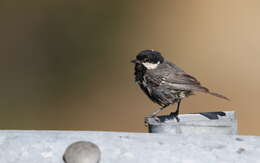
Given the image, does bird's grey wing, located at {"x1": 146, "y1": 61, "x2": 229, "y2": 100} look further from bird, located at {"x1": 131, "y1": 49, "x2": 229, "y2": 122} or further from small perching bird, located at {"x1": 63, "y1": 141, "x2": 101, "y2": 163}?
small perching bird, located at {"x1": 63, "y1": 141, "x2": 101, "y2": 163}

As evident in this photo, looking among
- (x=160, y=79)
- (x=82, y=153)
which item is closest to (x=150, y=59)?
(x=160, y=79)

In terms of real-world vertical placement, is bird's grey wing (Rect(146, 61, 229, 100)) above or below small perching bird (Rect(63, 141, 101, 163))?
below

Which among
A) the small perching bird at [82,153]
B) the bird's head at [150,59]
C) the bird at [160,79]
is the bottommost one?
the bird at [160,79]

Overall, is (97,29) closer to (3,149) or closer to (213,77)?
(213,77)

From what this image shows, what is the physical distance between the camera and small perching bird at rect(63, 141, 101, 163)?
290 cm

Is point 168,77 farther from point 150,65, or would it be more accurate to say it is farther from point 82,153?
point 82,153

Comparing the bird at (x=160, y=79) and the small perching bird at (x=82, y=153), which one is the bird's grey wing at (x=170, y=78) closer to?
the bird at (x=160, y=79)

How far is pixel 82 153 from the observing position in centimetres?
291

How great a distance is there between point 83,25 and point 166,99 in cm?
302

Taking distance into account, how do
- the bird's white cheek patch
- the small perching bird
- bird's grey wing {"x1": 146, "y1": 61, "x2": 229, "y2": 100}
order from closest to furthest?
the small perching bird
bird's grey wing {"x1": 146, "y1": 61, "x2": 229, "y2": 100}
the bird's white cheek patch

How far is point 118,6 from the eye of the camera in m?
8.41

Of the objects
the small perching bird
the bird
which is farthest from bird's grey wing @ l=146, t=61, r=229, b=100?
the small perching bird

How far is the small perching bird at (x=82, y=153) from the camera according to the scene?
2.90 metres

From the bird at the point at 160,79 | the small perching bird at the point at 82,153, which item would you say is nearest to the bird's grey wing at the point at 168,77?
the bird at the point at 160,79
